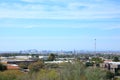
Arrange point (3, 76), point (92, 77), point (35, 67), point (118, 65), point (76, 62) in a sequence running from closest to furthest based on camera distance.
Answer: point (92, 77)
point (76, 62)
point (3, 76)
point (35, 67)
point (118, 65)

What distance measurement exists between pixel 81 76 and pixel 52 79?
3.52 meters

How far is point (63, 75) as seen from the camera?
27516 mm

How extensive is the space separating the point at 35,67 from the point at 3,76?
20970mm

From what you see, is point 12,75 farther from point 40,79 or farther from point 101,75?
point 101,75

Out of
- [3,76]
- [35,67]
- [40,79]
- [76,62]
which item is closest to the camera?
[76,62]

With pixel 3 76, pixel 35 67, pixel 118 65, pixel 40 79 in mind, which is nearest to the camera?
pixel 40 79

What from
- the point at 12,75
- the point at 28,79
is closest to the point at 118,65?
the point at 12,75

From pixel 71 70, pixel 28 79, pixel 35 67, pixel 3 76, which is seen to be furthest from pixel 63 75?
pixel 35 67

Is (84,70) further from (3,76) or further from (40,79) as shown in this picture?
(3,76)

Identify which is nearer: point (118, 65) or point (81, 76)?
point (81, 76)

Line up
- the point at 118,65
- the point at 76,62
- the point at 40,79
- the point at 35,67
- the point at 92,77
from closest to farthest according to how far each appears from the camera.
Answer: the point at 92,77, the point at 76,62, the point at 40,79, the point at 35,67, the point at 118,65

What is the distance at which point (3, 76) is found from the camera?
3684 centimetres

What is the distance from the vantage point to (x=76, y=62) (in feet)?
93.2

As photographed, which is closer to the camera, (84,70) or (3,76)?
(84,70)
